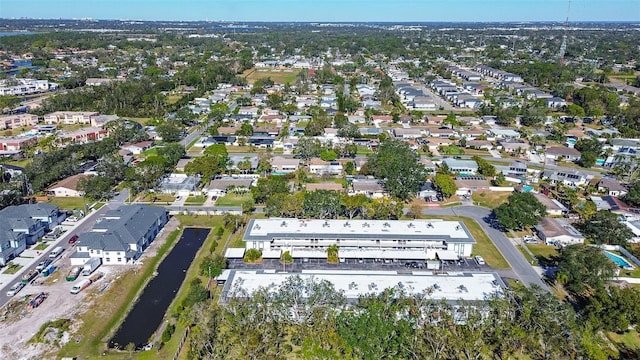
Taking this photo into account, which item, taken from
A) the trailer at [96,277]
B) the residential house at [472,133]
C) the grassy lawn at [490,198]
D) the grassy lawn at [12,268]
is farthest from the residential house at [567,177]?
the grassy lawn at [12,268]

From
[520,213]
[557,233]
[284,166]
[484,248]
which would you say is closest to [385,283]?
[484,248]

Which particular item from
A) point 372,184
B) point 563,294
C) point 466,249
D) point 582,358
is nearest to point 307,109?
point 372,184

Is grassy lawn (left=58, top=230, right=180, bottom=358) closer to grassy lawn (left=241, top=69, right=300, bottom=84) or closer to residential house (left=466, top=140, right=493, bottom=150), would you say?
residential house (left=466, top=140, right=493, bottom=150)

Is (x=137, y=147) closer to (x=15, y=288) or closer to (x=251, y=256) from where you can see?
(x=15, y=288)

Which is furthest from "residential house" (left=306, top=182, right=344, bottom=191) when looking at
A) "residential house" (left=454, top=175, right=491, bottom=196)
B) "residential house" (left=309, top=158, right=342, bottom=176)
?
"residential house" (left=454, top=175, right=491, bottom=196)

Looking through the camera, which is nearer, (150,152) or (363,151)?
(150,152)

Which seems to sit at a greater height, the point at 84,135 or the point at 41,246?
the point at 84,135

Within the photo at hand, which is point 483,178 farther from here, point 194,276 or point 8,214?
point 8,214

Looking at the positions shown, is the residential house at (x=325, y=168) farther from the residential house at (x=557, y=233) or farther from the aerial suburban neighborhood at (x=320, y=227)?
the residential house at (x=557, y=233)
